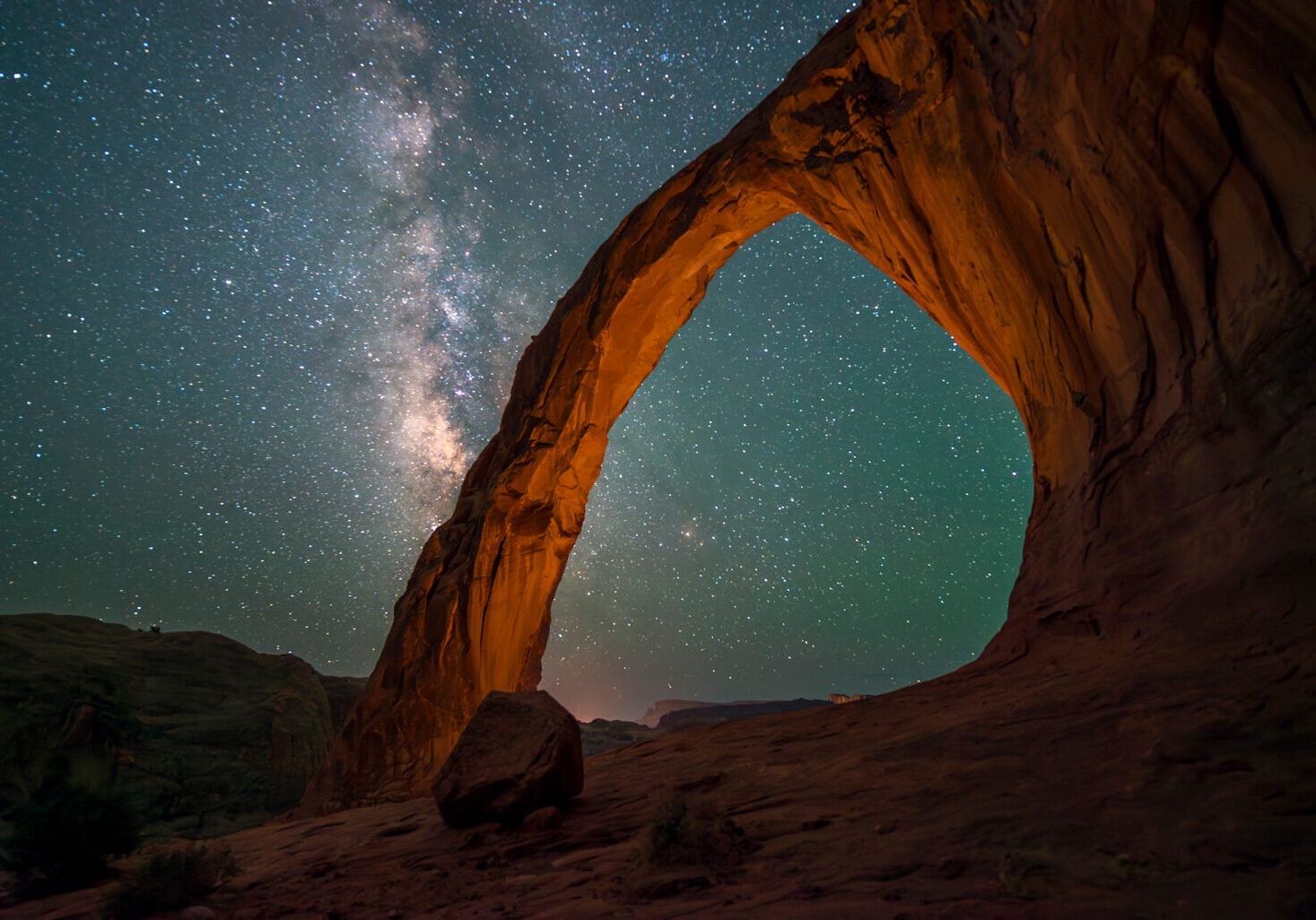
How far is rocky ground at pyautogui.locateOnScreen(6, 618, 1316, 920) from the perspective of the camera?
2414mm

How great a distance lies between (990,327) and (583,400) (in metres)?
8.97

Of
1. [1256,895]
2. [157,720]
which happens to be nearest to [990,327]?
[1256,895]

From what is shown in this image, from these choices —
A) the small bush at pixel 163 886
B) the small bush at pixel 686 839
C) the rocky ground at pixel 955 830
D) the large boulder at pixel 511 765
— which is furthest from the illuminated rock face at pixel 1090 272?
the small bush at pixel 163 886

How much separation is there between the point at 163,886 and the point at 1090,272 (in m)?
10.0

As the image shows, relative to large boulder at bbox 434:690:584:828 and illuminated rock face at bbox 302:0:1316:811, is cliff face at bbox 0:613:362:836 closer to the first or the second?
illuminated rock face at bbox 302:0:1316:811

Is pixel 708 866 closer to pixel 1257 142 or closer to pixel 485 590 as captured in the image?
pixel 1257 142

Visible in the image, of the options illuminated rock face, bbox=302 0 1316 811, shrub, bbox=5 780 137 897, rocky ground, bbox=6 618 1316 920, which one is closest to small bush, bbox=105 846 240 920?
rocky ground, bbox=6 618 1316 920

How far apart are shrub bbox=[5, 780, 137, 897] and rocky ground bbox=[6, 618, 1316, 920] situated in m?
0.57

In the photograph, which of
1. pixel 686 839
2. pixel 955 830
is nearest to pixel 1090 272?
pixel 955 830

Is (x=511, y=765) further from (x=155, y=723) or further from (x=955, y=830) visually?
(x=155, y=723)

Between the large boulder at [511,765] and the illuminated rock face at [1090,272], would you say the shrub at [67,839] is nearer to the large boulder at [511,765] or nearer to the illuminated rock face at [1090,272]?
the large boulder at [511,765]

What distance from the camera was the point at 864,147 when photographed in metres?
10.2

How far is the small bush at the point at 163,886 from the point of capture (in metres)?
4.16

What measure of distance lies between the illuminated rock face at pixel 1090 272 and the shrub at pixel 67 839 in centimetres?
625
